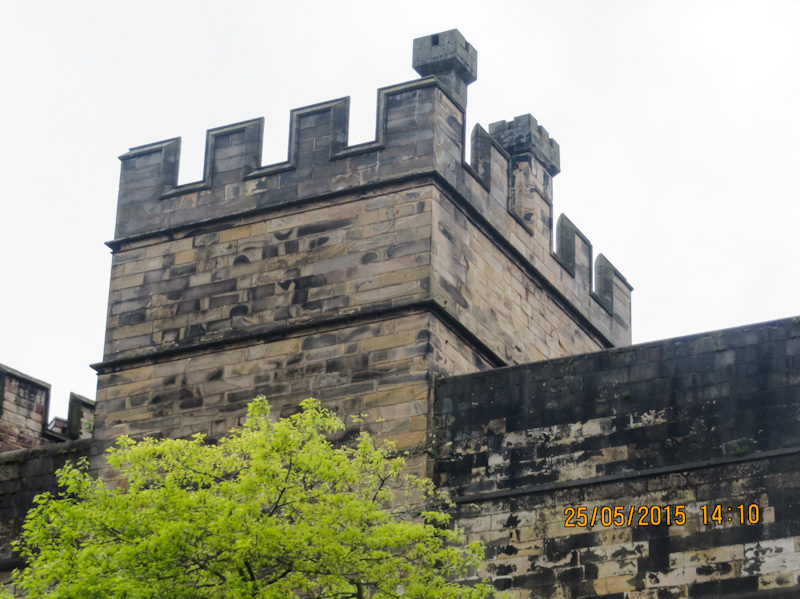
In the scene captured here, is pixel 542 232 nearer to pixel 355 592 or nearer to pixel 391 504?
pixel 391 504

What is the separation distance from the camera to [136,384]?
21.2m

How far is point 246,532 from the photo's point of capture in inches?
618

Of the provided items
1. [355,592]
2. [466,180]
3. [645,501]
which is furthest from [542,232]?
[355,592]

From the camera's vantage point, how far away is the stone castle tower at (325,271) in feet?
66.4

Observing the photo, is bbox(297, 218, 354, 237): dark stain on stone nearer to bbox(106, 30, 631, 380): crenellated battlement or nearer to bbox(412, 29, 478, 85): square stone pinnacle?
bbox(106, 30, 631, 380): crenellated battlement

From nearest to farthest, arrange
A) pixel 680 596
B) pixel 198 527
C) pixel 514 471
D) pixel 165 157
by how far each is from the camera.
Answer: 1. pixel 198 527
2. pixel 680 596
3. pixel 514 471
4. pixel 165 157

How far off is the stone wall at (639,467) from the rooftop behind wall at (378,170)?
310 cm

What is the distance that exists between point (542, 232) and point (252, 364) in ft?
15.7

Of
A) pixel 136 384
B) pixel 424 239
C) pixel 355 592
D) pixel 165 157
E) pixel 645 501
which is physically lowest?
pixel 355 592

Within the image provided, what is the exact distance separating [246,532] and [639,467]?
435cm

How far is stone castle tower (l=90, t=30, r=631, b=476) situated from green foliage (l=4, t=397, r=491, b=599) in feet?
10.3

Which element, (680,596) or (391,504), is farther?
(391,504)
